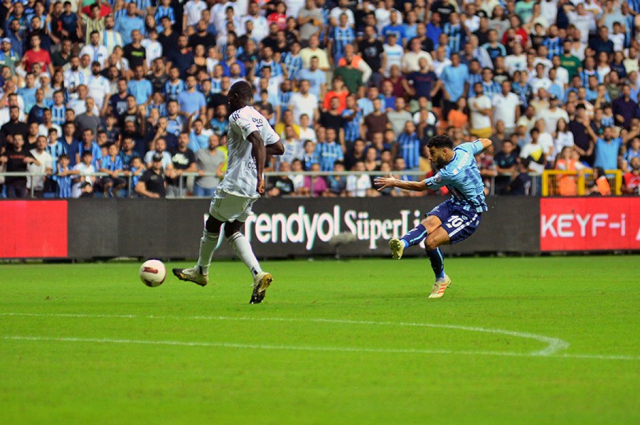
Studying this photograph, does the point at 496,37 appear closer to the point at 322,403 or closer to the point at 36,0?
the point at 36,0

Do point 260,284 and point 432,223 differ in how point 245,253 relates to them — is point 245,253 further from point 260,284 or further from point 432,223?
point 432,223

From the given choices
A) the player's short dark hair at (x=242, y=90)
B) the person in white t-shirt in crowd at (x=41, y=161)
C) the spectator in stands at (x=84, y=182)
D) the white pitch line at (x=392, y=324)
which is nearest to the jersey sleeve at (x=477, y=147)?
the player's short dark hair at (x=242, y=90)

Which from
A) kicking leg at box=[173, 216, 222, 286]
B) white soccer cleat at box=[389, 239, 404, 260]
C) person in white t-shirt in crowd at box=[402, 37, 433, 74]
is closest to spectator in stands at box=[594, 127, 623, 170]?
person in white t-shirt in crowd at box=[402, 37, 433, 74]

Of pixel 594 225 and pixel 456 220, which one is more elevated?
pixel 456 220

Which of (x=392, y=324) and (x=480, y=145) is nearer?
(x=392, y=324)

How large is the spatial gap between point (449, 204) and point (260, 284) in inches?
109

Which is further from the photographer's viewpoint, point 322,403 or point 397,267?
point 397,267

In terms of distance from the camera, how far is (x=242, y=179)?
12.6 m

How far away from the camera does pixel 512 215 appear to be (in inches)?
919

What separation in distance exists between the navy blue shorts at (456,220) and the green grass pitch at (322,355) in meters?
0.76

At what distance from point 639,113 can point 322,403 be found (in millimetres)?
20865

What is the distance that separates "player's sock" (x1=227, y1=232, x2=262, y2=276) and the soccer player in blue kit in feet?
6.00

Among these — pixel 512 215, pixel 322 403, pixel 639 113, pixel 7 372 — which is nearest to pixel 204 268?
pixel 7 372

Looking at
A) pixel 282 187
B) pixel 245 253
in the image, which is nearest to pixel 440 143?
pixel 245 253
